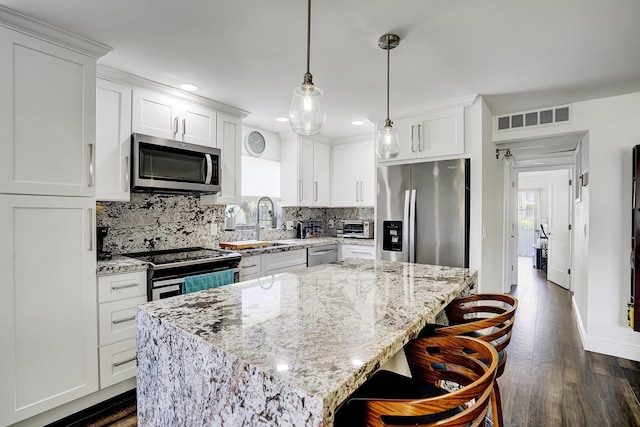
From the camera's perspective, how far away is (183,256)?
2.72 metres

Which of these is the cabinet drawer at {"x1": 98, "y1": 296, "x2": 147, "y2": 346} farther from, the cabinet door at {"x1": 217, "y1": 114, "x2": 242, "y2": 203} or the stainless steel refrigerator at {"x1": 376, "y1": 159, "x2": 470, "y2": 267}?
the stainless steel refrigerator at {"x1": 376, "y1": 159, "x2": 470, "y2": 267}

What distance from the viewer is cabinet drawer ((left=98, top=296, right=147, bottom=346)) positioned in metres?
2.11

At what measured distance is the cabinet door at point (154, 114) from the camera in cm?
255

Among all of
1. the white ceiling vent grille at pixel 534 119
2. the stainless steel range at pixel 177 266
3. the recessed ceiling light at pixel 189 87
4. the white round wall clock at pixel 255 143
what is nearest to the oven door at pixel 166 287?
the stainless steel range at pixel 177 266

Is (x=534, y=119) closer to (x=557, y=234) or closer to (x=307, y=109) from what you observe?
(x=307, y=109)

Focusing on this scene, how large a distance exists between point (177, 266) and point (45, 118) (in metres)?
1.24

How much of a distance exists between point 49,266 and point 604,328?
174 inches

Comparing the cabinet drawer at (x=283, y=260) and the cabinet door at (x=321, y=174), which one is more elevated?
the cabinet door at (x=321, y=174)

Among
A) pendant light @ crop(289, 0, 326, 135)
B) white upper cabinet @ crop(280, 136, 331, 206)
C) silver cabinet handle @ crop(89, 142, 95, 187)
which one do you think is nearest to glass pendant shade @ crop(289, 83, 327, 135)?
pendant light @ crop(289, 0, 326, 135)

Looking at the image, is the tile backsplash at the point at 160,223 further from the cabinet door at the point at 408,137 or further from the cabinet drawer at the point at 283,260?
the cabinet door at the point at 408,137

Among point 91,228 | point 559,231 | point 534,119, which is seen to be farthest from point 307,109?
point 559,231

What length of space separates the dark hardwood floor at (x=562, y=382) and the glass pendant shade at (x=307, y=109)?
210 cm

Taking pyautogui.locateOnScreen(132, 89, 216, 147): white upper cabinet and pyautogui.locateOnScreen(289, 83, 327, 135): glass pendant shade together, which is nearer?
pyautogui.locateOnScreen(289, 83, 327, 135): glass pendant shade

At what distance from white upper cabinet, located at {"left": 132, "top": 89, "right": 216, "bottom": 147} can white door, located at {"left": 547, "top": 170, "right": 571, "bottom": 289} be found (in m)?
5.89
